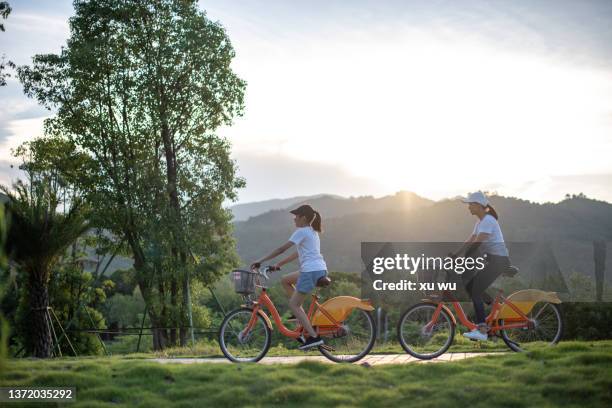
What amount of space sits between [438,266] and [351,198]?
128 metres

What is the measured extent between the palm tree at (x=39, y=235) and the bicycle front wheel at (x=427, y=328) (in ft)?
29.3

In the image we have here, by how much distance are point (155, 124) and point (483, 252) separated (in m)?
18.5

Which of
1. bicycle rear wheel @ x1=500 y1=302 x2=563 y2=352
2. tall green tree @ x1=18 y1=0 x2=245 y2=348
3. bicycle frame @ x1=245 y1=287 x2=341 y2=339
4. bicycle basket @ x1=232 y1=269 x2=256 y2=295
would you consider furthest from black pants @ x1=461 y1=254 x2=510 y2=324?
tall green tree @ x1=18 y1=0 x2=245 y2=348

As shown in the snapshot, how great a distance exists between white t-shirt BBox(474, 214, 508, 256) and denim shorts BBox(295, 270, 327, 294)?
2322 mm

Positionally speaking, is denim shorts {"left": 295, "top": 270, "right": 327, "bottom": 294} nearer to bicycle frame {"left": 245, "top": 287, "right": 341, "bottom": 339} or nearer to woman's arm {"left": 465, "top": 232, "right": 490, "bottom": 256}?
bicycle frame {"left": 245, "top": 287, "right": 341, "bottom": 339}

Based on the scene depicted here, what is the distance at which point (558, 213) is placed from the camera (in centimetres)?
9988

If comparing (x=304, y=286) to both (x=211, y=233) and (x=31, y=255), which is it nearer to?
(x=31, y=255)

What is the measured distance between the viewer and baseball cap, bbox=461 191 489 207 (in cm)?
970

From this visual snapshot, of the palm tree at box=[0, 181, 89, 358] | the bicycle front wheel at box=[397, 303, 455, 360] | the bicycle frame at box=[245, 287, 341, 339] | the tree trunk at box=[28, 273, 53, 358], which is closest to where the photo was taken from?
the bicycle frame at box=[245, 287, 341, 339]

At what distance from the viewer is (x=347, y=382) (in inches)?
310

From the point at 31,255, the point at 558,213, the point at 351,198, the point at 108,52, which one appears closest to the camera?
the point at 31,255

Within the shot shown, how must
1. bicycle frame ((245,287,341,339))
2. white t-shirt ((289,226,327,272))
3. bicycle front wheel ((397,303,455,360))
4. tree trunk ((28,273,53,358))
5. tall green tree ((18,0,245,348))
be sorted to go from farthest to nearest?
tall green tree ((18,0,245,348)) → tree trunk ((28,273,53,358)) → bicycle front wheel ((397,303,455,360)) → bicycle frame ((245,287,341,339)) → white t-shirt ((289,226,327,272))

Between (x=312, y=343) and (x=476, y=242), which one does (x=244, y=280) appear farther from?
Answer: (x=476, y=242)

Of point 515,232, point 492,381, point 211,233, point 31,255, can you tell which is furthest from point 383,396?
point 515,232
